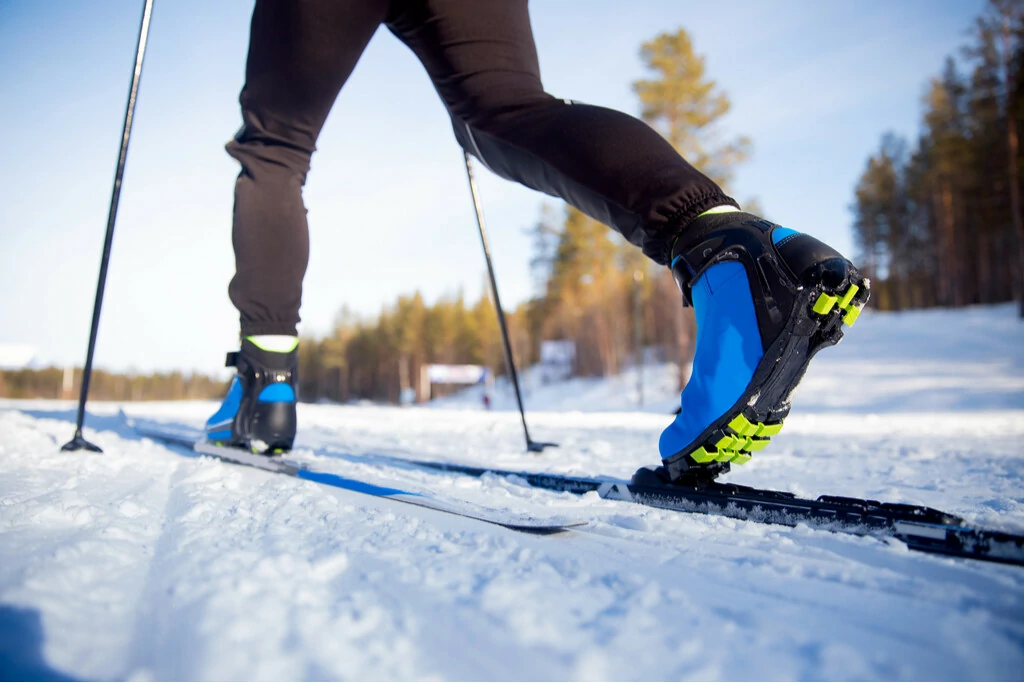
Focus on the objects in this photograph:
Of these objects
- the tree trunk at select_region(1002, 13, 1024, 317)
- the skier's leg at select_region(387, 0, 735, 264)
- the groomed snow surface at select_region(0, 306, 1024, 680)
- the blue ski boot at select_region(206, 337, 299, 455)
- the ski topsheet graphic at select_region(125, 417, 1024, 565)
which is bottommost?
the groomed snow surface at select_region(0, 306, 1024, 680)

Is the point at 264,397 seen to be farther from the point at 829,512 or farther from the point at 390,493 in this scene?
the point at 829,512

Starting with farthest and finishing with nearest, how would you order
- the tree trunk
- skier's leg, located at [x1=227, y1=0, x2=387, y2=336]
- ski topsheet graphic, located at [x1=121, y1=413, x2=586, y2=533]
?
the tree trunk, skier's leg, located at [x1=227, y1=0, x2=387, y2=336], ski topsheet graphic, located at [x1=121, y1=413, x2=586, y2=533]

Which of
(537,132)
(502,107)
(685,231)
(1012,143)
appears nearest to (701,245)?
(685,231)

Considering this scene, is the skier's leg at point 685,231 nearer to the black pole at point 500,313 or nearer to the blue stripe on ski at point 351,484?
the blue stripe on ski at point 351,484

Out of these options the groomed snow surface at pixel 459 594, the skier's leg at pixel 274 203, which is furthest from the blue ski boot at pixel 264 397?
the groomed snow surface at pixel 459 594

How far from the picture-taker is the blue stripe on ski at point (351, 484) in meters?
0.91

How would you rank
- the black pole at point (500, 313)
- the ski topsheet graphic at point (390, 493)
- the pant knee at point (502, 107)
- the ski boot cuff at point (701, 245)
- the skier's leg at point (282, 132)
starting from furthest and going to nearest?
the black pole at point (500, 313) < the skier's leg at point (282, 132) < the pant knee at point (502, 107) < the ski boot cuff at point (701, 245) < the ski topsheet graphic at point (390, 493)

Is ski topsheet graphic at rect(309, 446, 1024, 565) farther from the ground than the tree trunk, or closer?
closer

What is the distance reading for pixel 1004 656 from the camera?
372mm

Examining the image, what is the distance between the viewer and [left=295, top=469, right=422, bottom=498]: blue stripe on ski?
914mm

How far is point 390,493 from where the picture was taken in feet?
2.97

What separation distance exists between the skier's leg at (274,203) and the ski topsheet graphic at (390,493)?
76mm

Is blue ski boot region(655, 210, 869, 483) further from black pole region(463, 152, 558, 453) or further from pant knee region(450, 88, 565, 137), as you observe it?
black pole region(463, 152, 558, 453)

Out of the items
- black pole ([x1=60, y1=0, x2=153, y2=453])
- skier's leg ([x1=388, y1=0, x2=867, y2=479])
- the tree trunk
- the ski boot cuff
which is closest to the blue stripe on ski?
skier's leg ([x1=388, y1=0, x2=867, y2=479])
